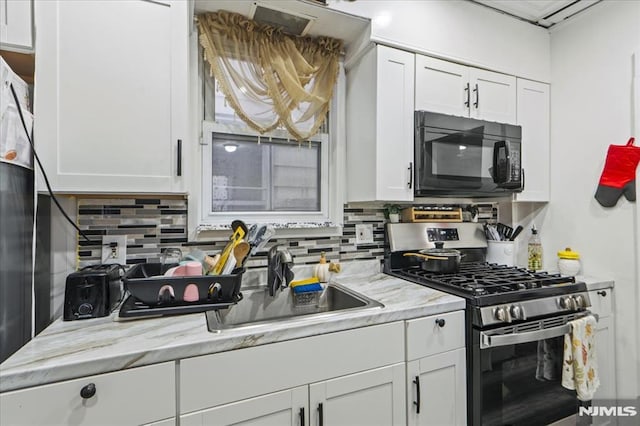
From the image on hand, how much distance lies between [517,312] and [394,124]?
1077mm

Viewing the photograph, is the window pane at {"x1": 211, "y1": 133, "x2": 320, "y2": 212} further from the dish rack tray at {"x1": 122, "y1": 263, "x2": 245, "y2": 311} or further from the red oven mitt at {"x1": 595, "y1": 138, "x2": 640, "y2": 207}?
the red oven mitt at {"x1": 595, "y1": 138, "x2": 640, "y2": 207}

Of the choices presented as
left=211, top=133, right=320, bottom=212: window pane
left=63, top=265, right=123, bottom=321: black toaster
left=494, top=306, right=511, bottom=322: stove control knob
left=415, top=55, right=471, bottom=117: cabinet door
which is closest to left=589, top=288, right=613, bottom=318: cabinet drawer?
left=494, top=306, right=511, bottom=322: stove control knob

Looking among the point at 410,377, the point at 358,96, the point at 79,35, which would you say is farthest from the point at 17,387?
the point at 358,96

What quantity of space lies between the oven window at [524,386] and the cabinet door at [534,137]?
3.28 ft

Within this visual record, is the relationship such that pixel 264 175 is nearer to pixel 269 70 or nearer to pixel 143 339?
pixel 269 70

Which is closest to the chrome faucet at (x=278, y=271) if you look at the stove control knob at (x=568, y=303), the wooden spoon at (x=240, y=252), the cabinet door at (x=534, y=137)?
the wooden spoon at (x=240, y=252)

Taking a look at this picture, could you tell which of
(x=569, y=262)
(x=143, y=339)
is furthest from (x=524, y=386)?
(x=143, y=339)

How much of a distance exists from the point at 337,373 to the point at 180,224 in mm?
1017

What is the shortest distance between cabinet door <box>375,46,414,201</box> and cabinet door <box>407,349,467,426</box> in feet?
2.64

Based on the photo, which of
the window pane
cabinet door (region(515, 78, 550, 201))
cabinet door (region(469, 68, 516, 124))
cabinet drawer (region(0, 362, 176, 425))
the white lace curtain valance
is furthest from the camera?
cabinet door (region(515, 78, 550, 201))

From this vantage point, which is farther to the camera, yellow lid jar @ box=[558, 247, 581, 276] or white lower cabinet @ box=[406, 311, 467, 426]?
yellow lid jar @ box=[558, 247, 581, 276]

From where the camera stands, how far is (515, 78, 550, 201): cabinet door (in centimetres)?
206

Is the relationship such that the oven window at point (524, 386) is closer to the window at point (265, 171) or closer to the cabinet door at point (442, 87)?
the window at point (265, 171)

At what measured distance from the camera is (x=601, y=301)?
1792 mm
